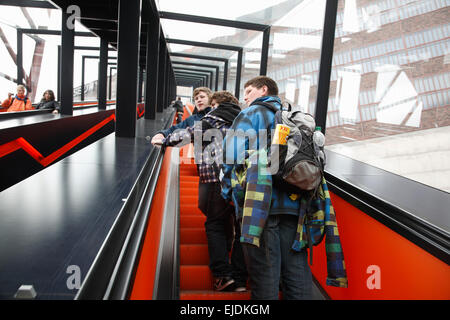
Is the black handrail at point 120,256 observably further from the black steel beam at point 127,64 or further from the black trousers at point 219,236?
the black steel beam at point 127,64

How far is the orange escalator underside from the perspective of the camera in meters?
3.43

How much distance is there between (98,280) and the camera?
4.96 ft

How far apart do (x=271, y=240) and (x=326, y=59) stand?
12.0 feet

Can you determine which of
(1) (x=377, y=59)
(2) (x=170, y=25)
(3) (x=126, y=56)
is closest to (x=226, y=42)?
(2) (x=170, y=25)

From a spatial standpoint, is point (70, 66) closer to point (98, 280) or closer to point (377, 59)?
point (377, 59)

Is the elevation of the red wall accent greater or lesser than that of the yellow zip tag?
lesser

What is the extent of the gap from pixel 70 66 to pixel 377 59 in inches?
340

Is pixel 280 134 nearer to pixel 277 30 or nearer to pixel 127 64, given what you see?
pixel 127 64

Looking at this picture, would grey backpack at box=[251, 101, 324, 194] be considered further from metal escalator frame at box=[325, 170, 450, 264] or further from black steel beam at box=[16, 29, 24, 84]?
black steel beam at box=[16, 29, 24, 84]

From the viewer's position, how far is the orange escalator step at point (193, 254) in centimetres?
436

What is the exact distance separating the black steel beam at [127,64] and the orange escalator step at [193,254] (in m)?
2.66

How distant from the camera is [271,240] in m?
2.23

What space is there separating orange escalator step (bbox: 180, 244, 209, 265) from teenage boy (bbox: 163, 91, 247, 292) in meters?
0.96

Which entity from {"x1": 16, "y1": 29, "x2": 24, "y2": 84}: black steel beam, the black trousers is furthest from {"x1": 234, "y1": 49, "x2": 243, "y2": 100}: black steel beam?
{"x1": 16, "y1": 29, "x2": 24, "y2": 84}: black steel beam
